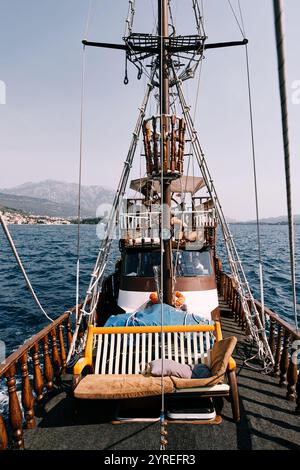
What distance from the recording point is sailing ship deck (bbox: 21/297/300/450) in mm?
3721

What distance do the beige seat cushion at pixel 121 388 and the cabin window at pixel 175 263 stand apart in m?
4.70

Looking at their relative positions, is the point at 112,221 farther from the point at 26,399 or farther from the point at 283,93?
the point at 283,93

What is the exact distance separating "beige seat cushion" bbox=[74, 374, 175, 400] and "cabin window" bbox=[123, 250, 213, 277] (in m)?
4.70

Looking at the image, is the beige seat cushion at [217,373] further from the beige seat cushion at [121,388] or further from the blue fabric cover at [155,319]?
the blue fabric cover at [155,319]

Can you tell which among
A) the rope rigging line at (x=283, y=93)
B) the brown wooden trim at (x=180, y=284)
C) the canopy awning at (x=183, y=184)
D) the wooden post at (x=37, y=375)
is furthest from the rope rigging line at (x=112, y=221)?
the canopy awning at (x=183, y=184)

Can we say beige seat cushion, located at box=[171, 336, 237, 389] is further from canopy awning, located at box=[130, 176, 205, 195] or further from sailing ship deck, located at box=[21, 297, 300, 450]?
canopy awning, located at box=[130, 176, 205, 195]

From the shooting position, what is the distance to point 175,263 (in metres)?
8.77

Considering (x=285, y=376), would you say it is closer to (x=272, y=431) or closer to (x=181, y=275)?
(x=272, y=431)

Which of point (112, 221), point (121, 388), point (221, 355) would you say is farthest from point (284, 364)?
point (112, 221)

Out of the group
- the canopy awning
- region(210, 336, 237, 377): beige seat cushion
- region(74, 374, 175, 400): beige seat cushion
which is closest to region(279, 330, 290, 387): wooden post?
region(210, 336, 237, 377): beige seat cushion

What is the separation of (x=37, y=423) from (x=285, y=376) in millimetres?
4485

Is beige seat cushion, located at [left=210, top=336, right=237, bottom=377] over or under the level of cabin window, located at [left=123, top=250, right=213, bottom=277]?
under
